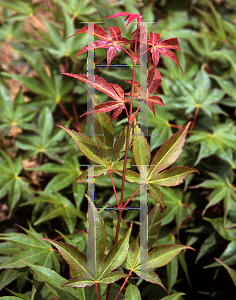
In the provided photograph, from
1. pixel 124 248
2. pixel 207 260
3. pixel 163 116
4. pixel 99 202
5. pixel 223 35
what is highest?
pixel 223 35

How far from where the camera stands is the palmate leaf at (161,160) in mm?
492

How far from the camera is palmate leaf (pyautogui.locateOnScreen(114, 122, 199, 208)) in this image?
492mm

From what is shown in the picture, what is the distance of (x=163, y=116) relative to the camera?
0.94m

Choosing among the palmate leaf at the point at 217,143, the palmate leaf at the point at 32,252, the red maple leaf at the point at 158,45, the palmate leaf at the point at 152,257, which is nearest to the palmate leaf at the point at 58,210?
the palmate leaf at the point at 32,252

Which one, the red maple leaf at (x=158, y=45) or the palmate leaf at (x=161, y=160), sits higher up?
the red maple leaf at (x=158, y=45)

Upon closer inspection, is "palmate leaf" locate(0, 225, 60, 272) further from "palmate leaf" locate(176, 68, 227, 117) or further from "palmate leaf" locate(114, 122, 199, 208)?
"palmate leaf" locate(176, 68, 227, 117)

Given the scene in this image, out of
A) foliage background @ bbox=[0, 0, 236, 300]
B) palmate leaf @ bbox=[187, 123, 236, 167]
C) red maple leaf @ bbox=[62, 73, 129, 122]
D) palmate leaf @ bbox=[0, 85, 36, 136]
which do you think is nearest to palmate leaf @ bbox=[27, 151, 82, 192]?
foliage background @ bbox=[0, 0, 236, 300]

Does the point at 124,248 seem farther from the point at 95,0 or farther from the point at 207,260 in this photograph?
the point at 95,0

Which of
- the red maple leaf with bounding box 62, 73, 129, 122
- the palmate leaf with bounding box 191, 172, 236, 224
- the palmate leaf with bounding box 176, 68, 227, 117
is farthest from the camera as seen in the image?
the palmate leaf with bounding box 176, 68, 227, 117

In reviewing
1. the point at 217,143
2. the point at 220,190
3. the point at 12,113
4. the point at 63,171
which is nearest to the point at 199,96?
the point at 217,143

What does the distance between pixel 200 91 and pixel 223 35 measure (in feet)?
1.24

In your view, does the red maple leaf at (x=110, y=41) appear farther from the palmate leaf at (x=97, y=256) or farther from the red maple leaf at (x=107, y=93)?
the palmate leaf at (x=97, y=256)

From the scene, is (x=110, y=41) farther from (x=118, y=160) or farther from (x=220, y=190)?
(x=220, y=190)

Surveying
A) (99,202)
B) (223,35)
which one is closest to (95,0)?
(223,35)
